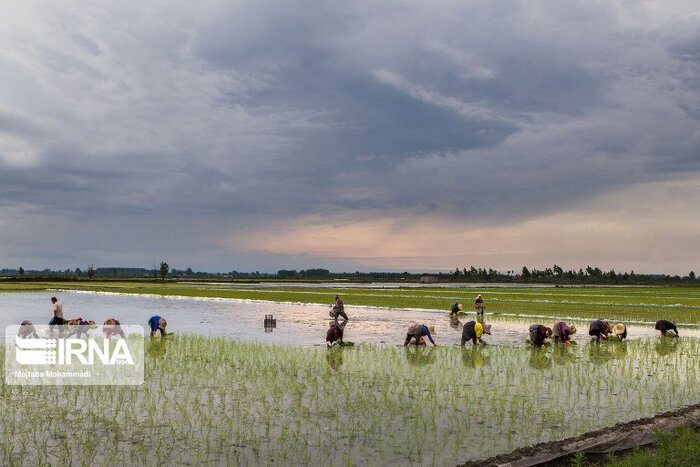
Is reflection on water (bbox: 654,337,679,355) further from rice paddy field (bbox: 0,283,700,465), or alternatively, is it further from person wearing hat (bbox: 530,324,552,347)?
person wearing hat (bbox: 530,324,552,347)

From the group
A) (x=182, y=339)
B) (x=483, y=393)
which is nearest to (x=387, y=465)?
(x=483, y=393)

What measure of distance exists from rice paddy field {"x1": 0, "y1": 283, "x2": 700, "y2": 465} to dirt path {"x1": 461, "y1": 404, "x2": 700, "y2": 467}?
575mm

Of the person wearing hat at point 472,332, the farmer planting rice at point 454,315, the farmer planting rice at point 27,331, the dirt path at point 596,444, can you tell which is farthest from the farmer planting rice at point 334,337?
the dirt path at point 596,444

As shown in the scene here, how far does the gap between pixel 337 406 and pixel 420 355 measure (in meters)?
7.49

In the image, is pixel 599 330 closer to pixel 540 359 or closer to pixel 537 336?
pixel 537 336

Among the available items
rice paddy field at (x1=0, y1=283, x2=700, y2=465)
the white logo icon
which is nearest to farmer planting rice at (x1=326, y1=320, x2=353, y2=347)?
rice paddy field at (x1=0, y1=283, x2=700, y2=465)

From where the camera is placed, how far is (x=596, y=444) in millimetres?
8672

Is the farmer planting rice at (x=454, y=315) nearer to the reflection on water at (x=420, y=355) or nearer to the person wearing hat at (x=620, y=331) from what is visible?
the person wearing hat at (x=620, y=331)

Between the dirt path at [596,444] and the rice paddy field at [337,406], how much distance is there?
575 millimetres

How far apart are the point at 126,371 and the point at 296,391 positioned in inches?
205

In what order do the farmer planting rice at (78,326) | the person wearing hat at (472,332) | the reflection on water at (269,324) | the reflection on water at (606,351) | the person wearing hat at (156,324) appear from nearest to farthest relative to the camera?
the reflection on water at (606,351)
the farmer planting rice at (78,326)
the person wearing hat at (472,332)
the person wearing hat at (156,324)
the reflection on water at (269,324)

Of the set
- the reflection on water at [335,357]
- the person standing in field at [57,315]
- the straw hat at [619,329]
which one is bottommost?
the reflection on water at [335,357]

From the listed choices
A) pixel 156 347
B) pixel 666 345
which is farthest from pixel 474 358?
pixel 156 347

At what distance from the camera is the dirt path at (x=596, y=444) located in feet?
26.5
